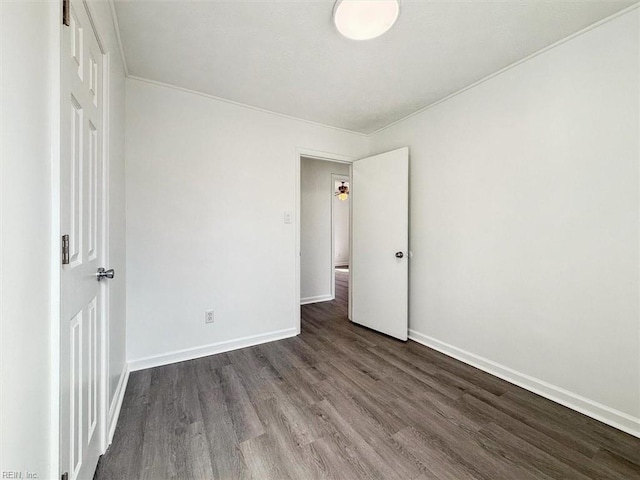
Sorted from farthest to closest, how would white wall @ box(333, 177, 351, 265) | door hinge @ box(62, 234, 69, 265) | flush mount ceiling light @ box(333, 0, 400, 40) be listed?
white wall @ box(333, 177, 351, 265), flush mount ceiling light @ box(333, 0, 400, 40), door hinge @ box(62, 234, 69, 265)

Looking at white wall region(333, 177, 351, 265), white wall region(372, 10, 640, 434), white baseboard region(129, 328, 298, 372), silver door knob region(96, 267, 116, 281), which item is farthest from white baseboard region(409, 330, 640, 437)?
white wall region(333, 177, 351, 265)

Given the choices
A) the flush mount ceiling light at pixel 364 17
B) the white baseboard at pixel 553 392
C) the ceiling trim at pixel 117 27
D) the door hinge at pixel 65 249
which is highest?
the ceiling trim at pixel 117 27

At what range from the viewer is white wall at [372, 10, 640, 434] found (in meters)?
1.55

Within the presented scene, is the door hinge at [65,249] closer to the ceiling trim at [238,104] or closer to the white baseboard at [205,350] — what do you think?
the white baseboard at [205,350]

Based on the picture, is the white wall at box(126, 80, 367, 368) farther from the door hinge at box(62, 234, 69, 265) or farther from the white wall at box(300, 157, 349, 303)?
the door hinge at box(62, 234, 69, 265)

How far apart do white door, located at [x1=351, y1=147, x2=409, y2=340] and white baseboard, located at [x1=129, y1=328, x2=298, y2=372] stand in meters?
0.97

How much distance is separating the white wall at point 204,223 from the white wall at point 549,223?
1600mm

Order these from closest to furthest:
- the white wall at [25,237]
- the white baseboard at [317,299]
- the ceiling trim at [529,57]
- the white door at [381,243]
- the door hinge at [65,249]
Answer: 1. the white wall at [25,237]
2. the door hinge at [65,249]
3. the ceiling trim at [529,57]
4. the white door at [381,243]
5. the white baseboard at [317,299]

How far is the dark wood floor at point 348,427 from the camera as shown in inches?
51.2

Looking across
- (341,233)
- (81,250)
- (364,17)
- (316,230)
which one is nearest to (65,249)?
(81,250)

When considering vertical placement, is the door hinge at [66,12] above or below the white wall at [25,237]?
above

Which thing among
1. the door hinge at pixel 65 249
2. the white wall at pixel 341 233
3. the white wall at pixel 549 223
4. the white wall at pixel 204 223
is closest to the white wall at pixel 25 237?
the door hinge at pixel 65 249

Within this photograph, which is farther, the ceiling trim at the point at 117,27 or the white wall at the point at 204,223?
the white wall at the point at 204,223

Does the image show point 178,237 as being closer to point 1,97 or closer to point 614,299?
point 1,97
